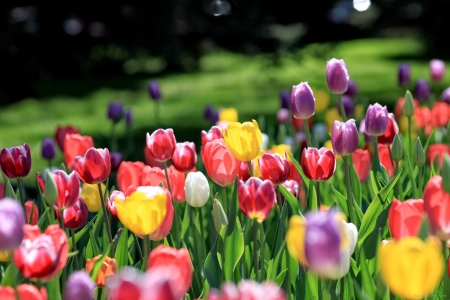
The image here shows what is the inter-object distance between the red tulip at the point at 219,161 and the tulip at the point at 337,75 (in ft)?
1.71

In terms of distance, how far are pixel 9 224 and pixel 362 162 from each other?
56.9 inches

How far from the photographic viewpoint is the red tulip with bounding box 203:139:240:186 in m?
1.80

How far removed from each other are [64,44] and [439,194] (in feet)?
28.7

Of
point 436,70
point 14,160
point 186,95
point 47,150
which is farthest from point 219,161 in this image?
point 186,95

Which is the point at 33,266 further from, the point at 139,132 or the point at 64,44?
the point at 64,44

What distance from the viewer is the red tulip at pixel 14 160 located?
189 cm

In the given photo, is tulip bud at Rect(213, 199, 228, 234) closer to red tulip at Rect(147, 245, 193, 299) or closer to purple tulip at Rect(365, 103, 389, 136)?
red tulip at Rect(147, 245, 193, 299)

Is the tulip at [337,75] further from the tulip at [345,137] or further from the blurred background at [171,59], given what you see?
the blurred background at [171,59]

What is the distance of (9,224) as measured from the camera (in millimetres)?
1172

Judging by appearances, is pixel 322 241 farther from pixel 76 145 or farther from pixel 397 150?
pixel 76 145

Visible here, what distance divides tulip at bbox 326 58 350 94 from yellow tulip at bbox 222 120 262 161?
1.59 ft

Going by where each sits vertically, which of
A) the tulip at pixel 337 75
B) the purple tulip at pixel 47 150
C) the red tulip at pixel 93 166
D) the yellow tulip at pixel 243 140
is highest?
the tulip at pixel 337 75

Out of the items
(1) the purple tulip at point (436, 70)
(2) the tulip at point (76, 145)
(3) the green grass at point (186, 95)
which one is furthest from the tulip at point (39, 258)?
(3) the green grass at point (186, 95)

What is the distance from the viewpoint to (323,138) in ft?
12.3
